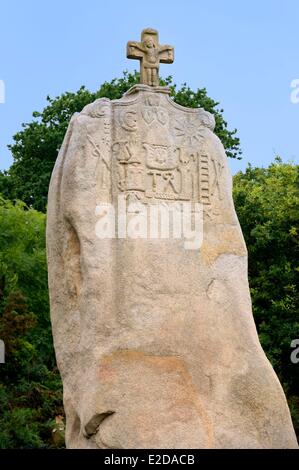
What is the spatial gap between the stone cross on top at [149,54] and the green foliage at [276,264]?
10.4 m

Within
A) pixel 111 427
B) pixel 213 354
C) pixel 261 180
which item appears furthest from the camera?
pixel 261 180

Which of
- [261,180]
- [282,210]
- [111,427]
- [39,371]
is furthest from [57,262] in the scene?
[261,180]

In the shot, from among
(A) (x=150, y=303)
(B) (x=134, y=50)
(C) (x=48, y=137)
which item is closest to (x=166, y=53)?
(B) (x=134, y=50)

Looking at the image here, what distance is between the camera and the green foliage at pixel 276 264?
739 inches

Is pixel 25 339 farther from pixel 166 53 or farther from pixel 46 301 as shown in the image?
pixel 166 53

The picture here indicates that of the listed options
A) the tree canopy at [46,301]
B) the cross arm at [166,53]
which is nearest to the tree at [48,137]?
the tree canopy at [46,301]

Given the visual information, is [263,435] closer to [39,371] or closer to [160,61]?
[160,61]

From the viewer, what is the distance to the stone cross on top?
8.90m

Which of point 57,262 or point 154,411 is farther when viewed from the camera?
point 57,262

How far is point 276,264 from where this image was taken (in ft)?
64.5

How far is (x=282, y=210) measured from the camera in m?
20.0

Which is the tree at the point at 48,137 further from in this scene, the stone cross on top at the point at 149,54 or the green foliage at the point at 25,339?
the stone cross on top at the point at 149,54

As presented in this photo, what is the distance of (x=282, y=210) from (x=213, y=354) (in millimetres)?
12159

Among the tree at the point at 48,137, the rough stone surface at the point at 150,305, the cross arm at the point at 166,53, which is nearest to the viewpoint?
the rough stone surface at the point at 150,305
